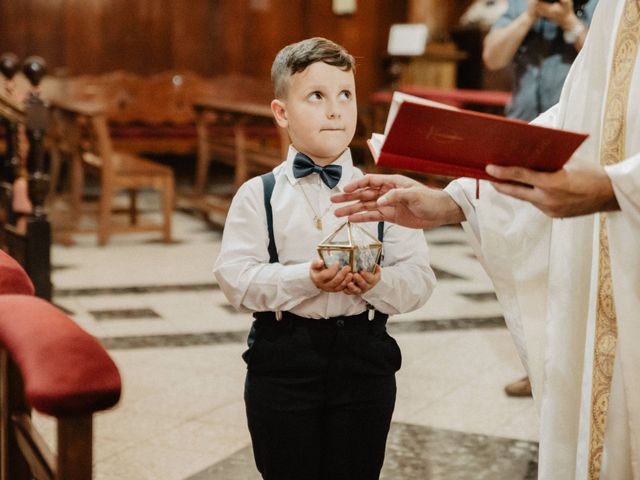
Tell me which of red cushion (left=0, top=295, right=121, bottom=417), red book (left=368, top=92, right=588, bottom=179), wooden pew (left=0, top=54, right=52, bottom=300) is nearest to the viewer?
red cushion (left=0, top=295, right=121, bottom=417)

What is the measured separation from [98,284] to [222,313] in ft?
3.71

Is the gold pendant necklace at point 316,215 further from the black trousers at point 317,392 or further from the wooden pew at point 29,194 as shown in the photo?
the wooden pew at point 29,194

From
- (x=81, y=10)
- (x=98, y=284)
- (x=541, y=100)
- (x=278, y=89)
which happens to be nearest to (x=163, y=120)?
(x=81, y=10)

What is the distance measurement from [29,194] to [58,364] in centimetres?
429

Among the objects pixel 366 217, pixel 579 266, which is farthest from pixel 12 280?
pixel 579 266

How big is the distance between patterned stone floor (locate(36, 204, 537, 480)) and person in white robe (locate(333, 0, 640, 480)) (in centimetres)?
128

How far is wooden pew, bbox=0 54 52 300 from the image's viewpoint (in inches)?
203

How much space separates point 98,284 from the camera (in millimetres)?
6211

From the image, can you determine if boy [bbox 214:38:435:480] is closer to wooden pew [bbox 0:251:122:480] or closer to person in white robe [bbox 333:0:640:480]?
person in white robe [bbox 333:0:640:480]

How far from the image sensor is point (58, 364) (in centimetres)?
122

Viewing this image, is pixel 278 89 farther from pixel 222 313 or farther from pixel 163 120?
pixel 163 120

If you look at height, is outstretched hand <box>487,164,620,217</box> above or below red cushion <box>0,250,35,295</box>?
above

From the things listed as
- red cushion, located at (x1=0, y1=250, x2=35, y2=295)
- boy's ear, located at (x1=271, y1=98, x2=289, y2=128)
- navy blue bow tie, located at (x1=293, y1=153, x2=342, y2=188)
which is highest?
boy's ear, located at (x1=271, y1=98, x2=289, y2=128)

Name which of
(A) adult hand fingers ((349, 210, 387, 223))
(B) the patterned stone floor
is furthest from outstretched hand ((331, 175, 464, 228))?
(B) the patterned stone floor
